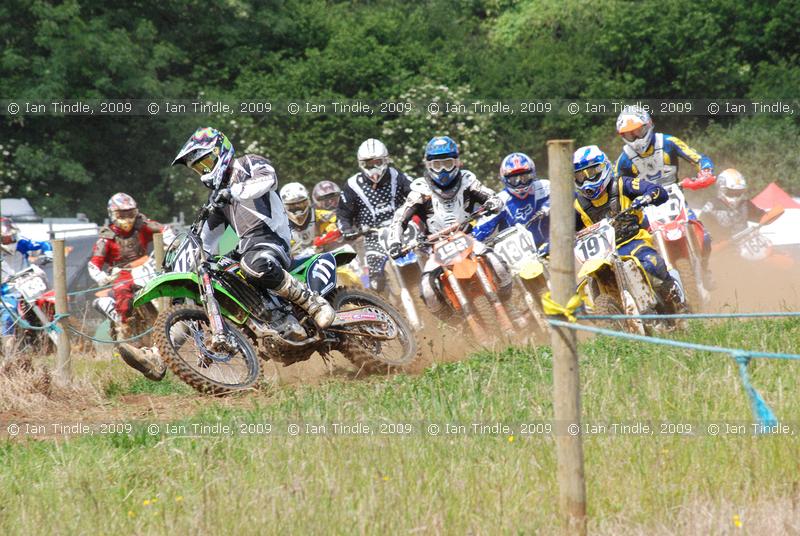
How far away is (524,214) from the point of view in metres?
12.0

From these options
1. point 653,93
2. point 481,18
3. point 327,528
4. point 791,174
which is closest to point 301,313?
point 327,528

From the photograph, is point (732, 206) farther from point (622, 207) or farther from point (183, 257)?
point (183, 257)

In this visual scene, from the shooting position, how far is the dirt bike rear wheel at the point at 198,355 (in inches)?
342

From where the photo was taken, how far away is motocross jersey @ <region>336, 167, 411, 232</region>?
13641 millimetres

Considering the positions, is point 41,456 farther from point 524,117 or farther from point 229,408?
point 524,117

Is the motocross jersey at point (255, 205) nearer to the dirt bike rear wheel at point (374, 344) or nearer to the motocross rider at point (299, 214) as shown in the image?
the dirt bike rear wheel at point (374, 344)

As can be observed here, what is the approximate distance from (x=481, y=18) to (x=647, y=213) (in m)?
36.2

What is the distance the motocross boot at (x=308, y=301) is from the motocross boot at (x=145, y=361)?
4.42ft

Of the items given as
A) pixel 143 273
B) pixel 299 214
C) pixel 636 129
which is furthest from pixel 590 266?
pixel 143 273

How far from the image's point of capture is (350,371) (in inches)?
386

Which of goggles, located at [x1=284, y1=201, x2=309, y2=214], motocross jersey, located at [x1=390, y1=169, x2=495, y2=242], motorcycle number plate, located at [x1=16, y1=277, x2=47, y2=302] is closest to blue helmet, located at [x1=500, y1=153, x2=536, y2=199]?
motocross jersey, located at [x1=390, y1=169, x2=495, y2=242]

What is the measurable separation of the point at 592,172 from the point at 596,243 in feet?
3.25

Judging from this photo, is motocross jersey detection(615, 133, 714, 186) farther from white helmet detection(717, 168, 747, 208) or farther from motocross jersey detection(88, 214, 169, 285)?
motocross jersey detection(88, 214, 169, 285)

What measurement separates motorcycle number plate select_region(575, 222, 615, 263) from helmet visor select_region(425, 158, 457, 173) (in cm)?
207
